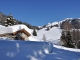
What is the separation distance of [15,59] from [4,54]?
1.34 ft

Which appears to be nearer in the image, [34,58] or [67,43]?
[34,58]

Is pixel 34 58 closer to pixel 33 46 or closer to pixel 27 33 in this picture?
pixel 33 46

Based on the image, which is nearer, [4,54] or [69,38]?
[4,54]

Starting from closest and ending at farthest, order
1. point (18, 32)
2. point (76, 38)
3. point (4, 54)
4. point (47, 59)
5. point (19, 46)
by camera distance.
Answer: point (4, 54) < point (19, 46) < point (47, 59) < point (18, 32) < point (76, 38)

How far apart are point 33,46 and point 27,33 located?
814 inches

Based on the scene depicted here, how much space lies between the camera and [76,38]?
41.5 m

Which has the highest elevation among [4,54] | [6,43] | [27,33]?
[27,33]

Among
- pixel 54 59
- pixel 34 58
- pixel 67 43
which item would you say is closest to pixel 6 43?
pixel 34 58

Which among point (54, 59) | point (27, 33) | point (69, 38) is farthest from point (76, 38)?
point (54, 59)

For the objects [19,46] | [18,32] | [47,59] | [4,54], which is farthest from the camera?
[18,32]

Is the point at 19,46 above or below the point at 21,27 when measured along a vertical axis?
below

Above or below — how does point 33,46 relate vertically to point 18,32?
below

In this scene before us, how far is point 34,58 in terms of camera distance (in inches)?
230

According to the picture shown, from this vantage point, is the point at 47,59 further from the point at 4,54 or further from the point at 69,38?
the point at 69,38
